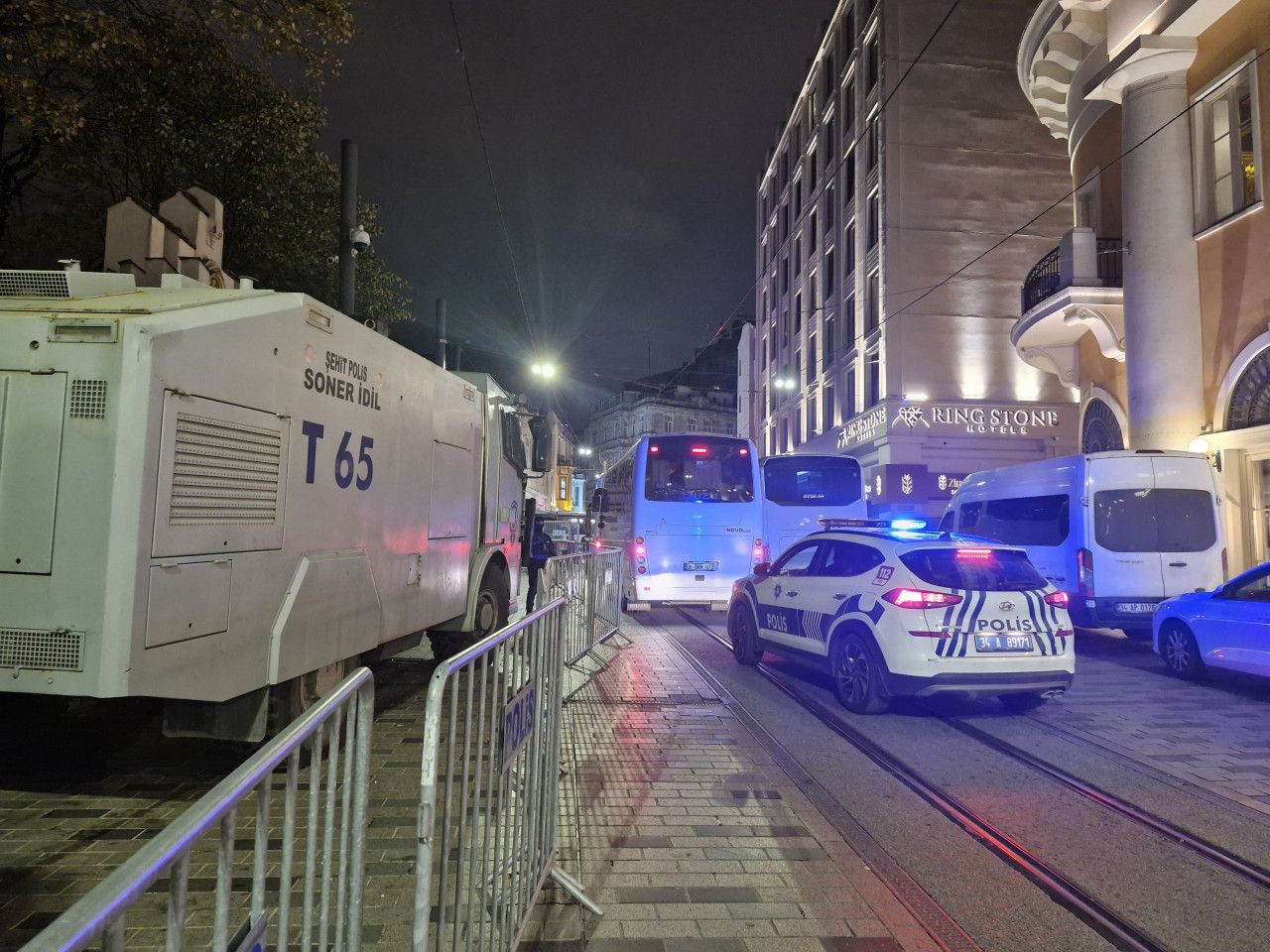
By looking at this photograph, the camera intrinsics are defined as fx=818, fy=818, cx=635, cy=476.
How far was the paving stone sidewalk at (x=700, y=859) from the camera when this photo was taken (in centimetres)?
343

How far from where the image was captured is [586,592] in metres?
9.76

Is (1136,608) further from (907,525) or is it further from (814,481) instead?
(814,481)

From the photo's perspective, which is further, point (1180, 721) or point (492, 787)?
point (1180, 721)

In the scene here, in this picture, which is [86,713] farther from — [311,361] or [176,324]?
[176,324]

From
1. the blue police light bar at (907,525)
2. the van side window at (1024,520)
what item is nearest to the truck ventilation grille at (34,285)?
the blue police light bar at (907,525)

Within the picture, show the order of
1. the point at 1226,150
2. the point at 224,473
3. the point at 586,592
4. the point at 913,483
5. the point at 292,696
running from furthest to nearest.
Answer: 1. the point at 913,483
2. the point at 1226,150
3. the point at 586,592
4. the point at 292,696
5. the point at 224,473

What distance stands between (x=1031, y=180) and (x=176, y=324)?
32.9 m

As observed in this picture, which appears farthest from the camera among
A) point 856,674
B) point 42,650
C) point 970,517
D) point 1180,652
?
point 970,517

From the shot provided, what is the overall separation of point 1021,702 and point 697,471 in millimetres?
7574

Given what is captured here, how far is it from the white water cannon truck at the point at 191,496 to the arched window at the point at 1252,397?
14.8 m

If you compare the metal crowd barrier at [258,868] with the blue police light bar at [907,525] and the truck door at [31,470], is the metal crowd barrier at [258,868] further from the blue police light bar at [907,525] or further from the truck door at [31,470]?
the blue police light bar at [907,525]

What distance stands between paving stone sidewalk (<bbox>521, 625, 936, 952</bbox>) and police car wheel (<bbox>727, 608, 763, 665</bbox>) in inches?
118

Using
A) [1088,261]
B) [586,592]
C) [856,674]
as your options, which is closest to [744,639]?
[586,592]

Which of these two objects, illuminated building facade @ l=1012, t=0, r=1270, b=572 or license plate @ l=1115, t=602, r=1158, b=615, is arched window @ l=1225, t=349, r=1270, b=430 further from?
license plate @ l=1115, t=602, r=1158, b=615
